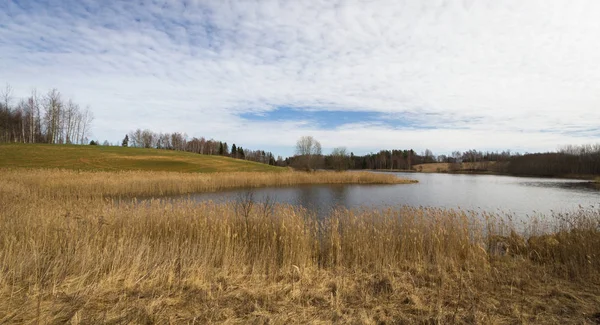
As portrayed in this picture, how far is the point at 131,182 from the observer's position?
62.0 feet

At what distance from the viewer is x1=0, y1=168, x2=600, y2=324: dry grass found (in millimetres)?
2859

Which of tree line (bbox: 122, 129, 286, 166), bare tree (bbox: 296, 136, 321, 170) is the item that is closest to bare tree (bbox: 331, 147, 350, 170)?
bare tree (bbox: 296, 136, 321, 170)

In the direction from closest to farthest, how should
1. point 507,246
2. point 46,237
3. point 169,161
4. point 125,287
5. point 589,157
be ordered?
point 125,287 → point 46,237 → point 507,246 → point 169,161 → point 589,157

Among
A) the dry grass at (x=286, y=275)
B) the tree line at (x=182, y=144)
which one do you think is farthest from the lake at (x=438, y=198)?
the tree line at (x=182, y=144)

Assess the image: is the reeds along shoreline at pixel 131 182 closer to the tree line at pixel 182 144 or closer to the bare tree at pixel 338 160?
the bare tree at pixel 338 160

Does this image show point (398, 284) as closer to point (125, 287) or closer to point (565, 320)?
point (565, 320)

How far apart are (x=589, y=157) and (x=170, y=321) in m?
86.6

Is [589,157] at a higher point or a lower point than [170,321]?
higher

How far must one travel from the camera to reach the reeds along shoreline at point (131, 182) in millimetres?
15070

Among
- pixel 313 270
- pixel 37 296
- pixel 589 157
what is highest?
pixel 589 157

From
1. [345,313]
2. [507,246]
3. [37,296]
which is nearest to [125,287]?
[37,296]

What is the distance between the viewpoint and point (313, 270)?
4.47 meters

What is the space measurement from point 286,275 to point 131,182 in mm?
18798

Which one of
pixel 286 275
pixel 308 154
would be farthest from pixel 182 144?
pixel 286 275
